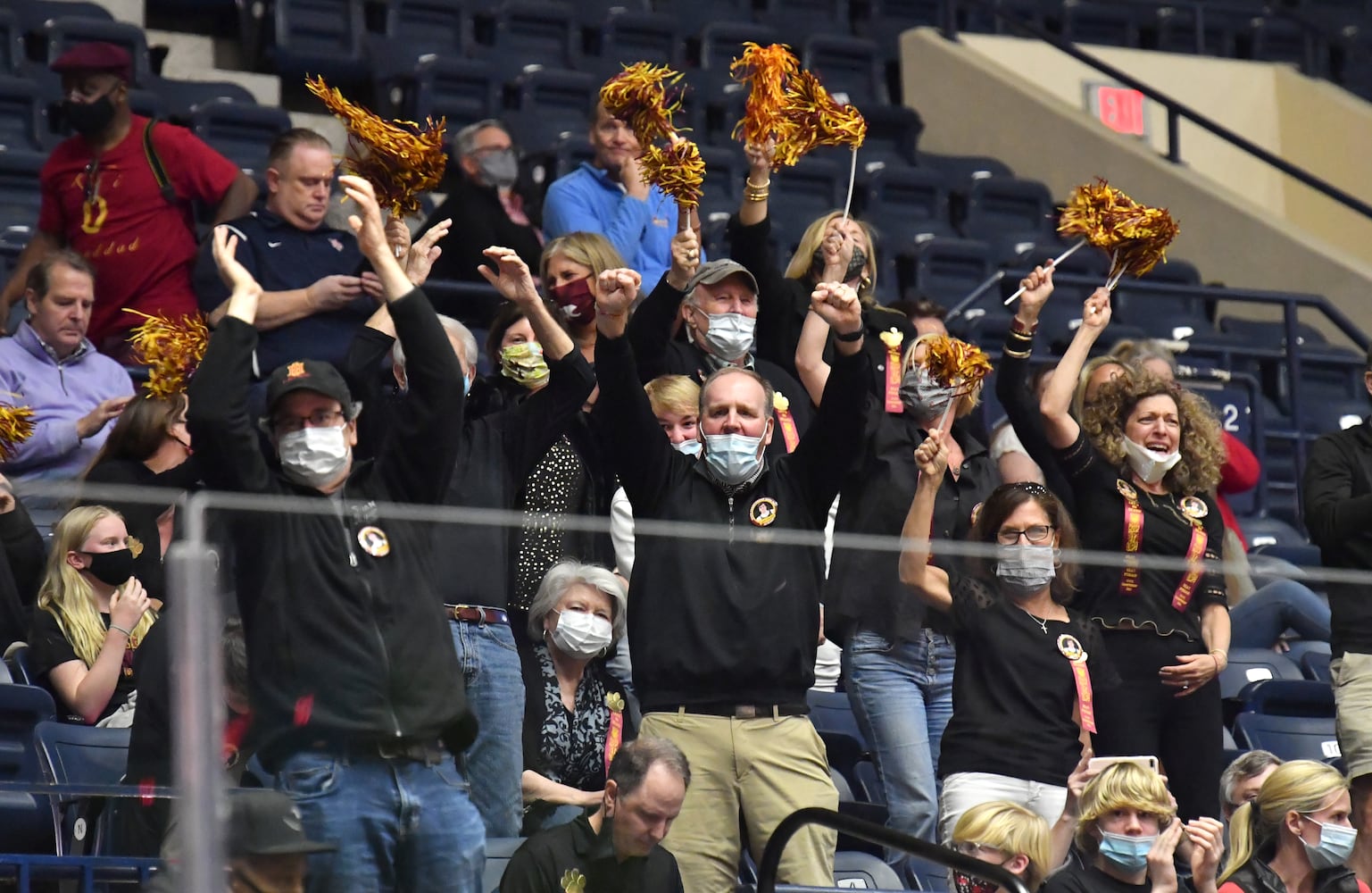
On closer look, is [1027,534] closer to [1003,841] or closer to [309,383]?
[1003,841]

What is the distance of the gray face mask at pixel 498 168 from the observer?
24.2ft

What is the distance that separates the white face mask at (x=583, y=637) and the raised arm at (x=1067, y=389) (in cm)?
148

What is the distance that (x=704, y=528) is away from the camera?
3.59 meters

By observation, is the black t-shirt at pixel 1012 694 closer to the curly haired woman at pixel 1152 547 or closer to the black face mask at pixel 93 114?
the curly haired woman at pixel 1152 547

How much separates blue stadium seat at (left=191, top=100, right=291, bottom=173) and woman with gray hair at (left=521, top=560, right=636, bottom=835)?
4635 millimetres

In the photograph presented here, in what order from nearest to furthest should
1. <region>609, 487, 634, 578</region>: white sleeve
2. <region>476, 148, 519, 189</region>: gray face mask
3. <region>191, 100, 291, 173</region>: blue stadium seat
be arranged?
1. <region>609, 487, 634, 578</region>: white sleeve
2. <region>476, 148, 519, 189</region>: gray face mask
3. <region>191, 100, 291, 173</region>: blue stadium seat

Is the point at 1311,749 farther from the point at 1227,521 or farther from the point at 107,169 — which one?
the point at 107,169

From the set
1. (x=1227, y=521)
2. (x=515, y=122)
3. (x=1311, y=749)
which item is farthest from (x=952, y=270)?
(x=1311, y=749)

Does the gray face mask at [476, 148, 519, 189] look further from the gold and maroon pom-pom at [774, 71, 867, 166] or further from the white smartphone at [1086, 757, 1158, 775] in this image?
the white smartphone at [1086, 757, 1158, 775]

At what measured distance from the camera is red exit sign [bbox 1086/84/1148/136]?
40.2 ft

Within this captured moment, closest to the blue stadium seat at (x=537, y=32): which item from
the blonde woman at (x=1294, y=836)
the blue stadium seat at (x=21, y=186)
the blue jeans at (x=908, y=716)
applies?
the blue stadium seat at (x=21, y=186)

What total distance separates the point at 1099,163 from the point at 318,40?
4212 mm

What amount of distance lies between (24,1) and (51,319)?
339cm

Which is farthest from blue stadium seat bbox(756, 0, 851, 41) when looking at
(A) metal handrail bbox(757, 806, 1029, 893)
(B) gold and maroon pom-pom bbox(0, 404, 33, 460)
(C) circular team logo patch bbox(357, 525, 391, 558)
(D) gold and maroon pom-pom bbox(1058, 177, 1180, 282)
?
(C) circular team logo patch bbox(357, 525, 391, 558)
